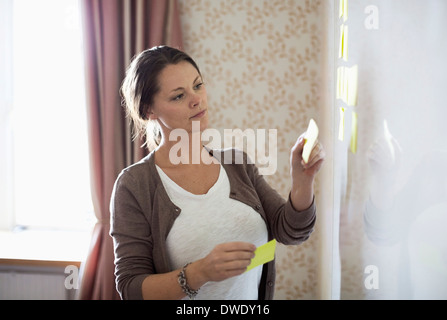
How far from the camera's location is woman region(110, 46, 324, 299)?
0.99 meters

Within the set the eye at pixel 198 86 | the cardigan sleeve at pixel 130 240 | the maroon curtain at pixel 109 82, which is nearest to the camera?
the cardigan sleeve at pixel 130 240

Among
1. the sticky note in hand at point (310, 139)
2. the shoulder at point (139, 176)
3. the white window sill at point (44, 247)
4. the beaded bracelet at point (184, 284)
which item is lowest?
the white window sill at point (44, 247)

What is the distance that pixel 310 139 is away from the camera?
91cm

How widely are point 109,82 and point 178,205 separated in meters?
1.26

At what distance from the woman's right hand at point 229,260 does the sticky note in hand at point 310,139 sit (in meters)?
0.24

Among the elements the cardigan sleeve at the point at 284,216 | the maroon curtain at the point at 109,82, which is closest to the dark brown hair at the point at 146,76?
the cardigan sleeve at the point at 284,216

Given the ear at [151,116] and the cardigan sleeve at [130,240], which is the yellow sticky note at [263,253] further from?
the ear at [151,116]

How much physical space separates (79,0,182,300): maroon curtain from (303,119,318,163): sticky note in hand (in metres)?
1.33

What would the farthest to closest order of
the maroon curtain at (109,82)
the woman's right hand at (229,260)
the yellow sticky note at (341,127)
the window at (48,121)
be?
1. the window at (48,121)
2. the maroon curtain at (109,82)
3. the yellow sticky note at (341,127)
4. the woman's right hand at (229,260)

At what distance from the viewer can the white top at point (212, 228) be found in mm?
1042

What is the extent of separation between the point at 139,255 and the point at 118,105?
1296 mm

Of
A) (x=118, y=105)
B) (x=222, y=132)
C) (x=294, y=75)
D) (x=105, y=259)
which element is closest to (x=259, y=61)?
(x=294, y=75)

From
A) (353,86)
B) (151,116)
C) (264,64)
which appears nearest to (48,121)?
(264,64)

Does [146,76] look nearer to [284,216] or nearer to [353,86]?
[284,216]
